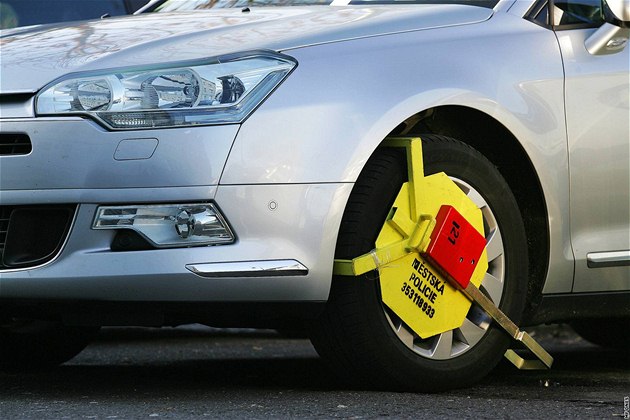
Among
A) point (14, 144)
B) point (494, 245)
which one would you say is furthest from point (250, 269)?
point (494, 245)

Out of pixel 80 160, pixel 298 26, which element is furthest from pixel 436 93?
pixel 80 160

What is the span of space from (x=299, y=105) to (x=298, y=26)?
0.40m

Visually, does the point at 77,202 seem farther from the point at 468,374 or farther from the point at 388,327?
the point at 468,374

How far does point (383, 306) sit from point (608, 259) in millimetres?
987

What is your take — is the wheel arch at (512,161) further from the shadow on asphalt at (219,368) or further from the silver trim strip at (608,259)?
the shadow on asphalt at (219,368)

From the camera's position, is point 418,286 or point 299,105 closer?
point 299,105

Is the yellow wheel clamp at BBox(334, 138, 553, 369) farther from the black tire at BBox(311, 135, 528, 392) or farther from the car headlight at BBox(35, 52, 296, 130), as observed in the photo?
the car headlight at BBox(35, 52, 296, 130)

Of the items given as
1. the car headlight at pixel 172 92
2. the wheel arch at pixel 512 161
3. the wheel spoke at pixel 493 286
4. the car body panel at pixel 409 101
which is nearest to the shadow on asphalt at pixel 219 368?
the wheel spoke at pixel 493 286

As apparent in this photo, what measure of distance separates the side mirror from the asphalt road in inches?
46.6

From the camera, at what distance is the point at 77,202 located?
3836 millimetres

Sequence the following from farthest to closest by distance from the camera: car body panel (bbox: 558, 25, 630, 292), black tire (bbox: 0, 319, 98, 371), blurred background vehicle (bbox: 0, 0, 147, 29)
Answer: blurred background vehicle (bbox: 0, 0, 147, 29) → black tire (bbox: 0, 319, 98, 371) → car body panel (bbox: 558, 25, 630, 292)

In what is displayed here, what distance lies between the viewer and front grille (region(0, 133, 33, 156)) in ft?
12.9

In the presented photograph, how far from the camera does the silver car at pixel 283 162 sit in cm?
382

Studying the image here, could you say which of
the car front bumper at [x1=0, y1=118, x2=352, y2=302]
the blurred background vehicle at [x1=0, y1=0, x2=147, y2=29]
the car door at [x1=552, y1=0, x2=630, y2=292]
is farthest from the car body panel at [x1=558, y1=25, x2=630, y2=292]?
the blurred background vehicle at [x1=0, y1=0, x2=147, y2=29]
